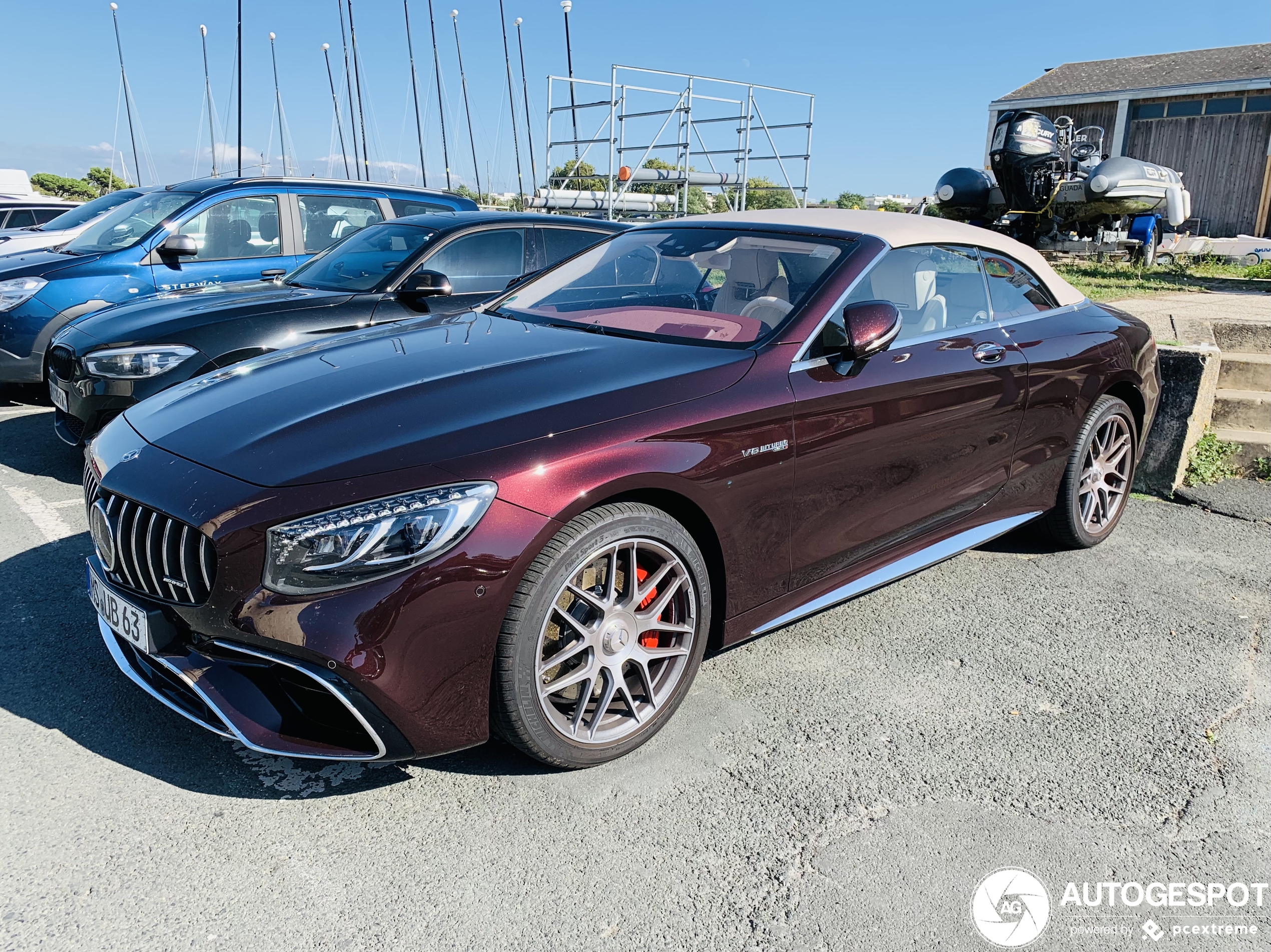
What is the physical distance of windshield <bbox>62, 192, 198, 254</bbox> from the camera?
7016 mm

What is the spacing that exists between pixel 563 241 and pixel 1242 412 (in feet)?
15.1

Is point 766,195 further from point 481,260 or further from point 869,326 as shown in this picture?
point 869,326

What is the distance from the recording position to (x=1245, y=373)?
629 cm

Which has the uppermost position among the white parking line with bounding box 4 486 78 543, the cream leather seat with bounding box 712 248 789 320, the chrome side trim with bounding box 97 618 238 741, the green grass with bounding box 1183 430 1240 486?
the cream leather seat with bounding box 712 248 789 320

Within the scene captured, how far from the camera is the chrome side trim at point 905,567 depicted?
124 inches

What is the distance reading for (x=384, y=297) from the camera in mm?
5473

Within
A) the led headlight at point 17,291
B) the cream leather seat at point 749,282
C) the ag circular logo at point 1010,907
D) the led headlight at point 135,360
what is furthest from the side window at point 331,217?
the ag circular logo at point 1010,907

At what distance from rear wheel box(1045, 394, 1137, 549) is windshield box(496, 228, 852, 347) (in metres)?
1.71

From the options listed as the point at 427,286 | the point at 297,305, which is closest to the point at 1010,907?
the point at 427,286

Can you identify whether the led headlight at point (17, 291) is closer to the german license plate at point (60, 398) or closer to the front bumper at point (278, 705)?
the german license plate at point (60, 398)

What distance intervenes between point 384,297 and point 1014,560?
3707mm

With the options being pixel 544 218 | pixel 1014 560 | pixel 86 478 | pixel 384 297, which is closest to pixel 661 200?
pixel 544 218

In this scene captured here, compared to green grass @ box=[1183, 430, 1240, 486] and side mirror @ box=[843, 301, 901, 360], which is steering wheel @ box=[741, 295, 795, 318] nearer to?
side mirror @ box=[843, 301, 901, 360]
